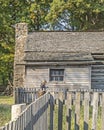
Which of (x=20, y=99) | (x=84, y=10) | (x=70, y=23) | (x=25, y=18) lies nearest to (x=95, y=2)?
(x=84, y=10)

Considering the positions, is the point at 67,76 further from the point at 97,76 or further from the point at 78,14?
the point at 78,14

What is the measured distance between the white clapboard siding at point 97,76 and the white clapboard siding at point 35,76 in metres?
3.47

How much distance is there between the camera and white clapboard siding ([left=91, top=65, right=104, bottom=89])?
30.7 m

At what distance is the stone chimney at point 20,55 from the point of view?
1222 inches

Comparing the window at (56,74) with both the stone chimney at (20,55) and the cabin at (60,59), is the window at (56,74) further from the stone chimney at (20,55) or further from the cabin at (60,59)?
the stone chimney at (20,55)

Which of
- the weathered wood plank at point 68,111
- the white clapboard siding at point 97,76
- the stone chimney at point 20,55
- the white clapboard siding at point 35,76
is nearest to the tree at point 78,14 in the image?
the stone chimney at point 20,55

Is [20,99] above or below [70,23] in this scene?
below

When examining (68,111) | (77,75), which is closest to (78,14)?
(77,75)

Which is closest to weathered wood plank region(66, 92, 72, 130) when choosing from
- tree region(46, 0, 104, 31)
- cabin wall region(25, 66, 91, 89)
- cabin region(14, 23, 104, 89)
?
cabin region(14, 23, 104, 89)

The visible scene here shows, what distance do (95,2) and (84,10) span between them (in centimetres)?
171

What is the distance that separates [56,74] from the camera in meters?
30.0

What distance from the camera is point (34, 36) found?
32.7 m

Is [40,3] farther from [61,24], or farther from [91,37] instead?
[91,37]

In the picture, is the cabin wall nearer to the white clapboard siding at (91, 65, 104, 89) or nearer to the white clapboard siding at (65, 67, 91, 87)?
the white clapboard siding at (65, 67, 91, 87)
